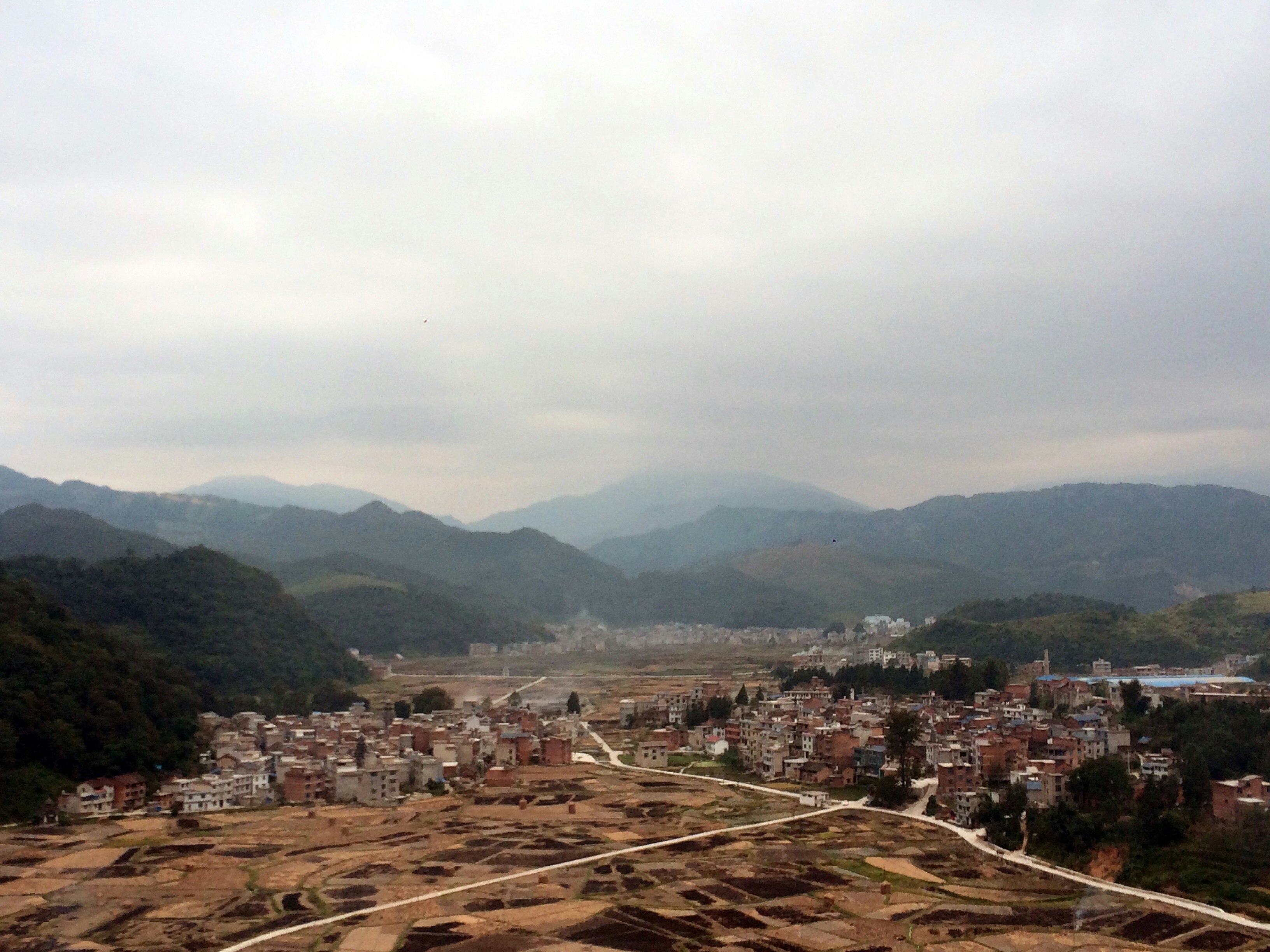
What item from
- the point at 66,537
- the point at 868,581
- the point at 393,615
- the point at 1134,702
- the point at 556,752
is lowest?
the point at 556,752

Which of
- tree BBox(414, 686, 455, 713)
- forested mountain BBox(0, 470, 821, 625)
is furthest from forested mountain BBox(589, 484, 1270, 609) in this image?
tree BBox(414, 686, 455, 713)

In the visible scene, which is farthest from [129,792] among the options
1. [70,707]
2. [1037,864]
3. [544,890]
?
[1037,864]

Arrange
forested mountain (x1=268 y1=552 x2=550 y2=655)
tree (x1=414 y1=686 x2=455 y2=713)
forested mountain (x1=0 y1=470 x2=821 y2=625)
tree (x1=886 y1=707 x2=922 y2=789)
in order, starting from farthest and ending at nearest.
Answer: forested mountain (x1=0 y1=470 x2=821 y2=625) → forested mountain (x1=268 y1=552 x2=550 y2=655) → tree (x1=414 y1=686 x2=455 y2=713) → tree (x1=886 y1=707 x2=922 y2=789)

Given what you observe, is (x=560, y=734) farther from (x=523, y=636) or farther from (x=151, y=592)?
(x=523, y=636)

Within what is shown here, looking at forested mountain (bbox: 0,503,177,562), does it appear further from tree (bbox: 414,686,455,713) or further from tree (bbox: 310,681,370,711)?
tree (bbox: 414,686,455,713)

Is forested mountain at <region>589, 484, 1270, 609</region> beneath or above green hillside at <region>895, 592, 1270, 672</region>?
above

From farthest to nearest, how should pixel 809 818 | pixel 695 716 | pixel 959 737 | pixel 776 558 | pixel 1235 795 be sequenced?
pixel 776 558 < pixel 695 716 < pixel 959 737 < pixel 809 818 < pixel 1235 795

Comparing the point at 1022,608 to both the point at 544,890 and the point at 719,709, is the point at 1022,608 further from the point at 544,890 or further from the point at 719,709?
the point at 544,890
